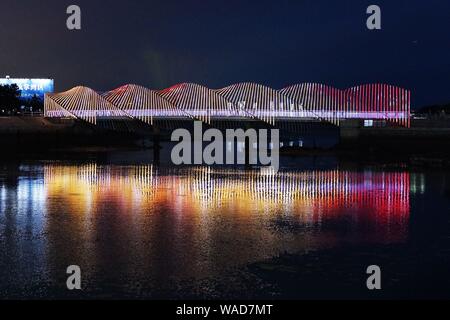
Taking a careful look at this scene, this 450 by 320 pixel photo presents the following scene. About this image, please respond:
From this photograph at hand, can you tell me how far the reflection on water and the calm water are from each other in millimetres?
26

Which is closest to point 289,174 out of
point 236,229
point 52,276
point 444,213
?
point 444,213

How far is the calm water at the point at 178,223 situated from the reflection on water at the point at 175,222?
3 cm

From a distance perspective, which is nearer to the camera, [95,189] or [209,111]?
[95,189]

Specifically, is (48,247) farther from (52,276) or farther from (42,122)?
(42,122)

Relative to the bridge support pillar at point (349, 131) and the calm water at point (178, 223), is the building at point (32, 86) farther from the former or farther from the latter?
the calm water at point (178, 223)

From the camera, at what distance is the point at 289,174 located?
3562cm

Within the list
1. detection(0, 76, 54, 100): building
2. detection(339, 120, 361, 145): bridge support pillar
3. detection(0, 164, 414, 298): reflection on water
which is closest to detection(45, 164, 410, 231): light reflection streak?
detection(0, 164, 414, 298): reflection on water

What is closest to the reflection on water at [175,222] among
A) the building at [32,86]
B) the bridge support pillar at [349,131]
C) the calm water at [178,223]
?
the calm water at [178,223]

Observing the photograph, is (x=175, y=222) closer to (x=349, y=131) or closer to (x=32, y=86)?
(x=349, y=131)

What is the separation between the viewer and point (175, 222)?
18.5m

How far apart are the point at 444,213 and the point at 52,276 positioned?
12.6m

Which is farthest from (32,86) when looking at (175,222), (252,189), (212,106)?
(175,222)

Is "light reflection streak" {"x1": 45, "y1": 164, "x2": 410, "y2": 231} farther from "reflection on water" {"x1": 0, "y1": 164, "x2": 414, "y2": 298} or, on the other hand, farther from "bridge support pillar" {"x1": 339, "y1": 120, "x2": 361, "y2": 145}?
"bridge support pillar" {"x1": 339, "y1": 120, "x2": 361, "y2": 145}
